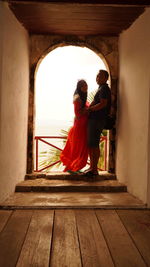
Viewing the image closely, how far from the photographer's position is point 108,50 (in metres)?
5.77

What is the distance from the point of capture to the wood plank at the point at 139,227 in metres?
2.66

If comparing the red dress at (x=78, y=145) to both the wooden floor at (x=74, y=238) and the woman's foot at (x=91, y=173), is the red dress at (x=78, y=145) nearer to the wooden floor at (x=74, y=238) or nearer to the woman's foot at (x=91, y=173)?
the woman's foot at (x=91, y=173)

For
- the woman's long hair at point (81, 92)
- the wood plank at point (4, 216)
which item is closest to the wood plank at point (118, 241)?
the wood plank at point (4, 216)

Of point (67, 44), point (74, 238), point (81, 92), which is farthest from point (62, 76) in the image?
point (74, 238)

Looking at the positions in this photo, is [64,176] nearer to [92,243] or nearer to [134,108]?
[134,108]

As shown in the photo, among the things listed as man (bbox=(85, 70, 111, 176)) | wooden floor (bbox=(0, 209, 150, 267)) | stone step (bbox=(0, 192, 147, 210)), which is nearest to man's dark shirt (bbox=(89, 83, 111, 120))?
man (bbox=(85, 70, 111, 176))

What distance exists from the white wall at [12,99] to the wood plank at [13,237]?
630 mm

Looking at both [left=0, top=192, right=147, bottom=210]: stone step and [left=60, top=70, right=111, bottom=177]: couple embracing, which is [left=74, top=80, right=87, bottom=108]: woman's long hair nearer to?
[left=60, top=70, right=111, bottom=177]: couple embracing

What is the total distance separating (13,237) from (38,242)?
25 cm

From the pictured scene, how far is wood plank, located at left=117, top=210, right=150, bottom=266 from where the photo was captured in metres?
2.66

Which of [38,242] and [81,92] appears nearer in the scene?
[38,242]

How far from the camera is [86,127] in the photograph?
563 centimetres

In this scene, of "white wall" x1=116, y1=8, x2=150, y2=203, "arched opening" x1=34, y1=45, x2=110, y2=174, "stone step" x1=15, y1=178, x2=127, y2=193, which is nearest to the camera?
"white wall" x1=116, y1=8, x2=150, y2=203

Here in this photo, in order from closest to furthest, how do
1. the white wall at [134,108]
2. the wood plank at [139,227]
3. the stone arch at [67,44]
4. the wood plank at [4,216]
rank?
the wood plank at [139,227] → the wood plank at [4,216] → the white wall at [134,108] → the stone arch at [67,44]
